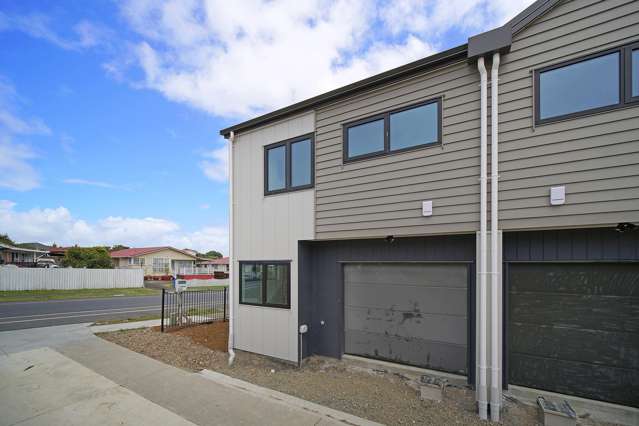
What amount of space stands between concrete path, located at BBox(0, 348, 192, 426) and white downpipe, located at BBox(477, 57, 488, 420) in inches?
147

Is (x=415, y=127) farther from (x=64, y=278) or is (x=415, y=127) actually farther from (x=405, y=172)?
(x=64, y=278)

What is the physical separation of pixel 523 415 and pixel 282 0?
354 inches

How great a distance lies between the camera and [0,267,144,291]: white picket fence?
19.5 m

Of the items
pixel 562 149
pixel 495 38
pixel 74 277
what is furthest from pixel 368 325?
pixel 74 277

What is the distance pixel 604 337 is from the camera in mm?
3887

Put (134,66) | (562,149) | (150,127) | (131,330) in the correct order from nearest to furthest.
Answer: (562,149) → (131,330) → (134,66) → (150,127)

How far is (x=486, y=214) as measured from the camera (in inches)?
165

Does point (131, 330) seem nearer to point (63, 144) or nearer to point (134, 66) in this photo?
point (134, 66)

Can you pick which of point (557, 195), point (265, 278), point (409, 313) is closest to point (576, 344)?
point (557, 195)

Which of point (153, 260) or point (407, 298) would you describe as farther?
point (153, 260)

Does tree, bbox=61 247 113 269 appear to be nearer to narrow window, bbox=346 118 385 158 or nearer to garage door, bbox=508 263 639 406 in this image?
narrow window, bbox=346 118 385 158

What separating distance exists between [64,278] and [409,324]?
25834 millimetres

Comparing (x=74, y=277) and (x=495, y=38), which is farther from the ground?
(x=495, y=38)

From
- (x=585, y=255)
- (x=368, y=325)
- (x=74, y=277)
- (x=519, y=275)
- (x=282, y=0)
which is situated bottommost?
(x=74, y=277)
